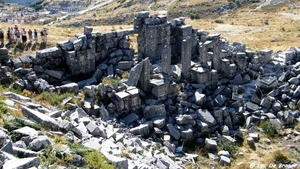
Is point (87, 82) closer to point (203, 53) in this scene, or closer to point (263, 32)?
point (203, 53)

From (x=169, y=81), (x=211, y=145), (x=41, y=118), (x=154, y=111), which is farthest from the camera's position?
(x=169, y=81)

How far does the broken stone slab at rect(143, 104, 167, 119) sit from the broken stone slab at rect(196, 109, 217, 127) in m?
1.76

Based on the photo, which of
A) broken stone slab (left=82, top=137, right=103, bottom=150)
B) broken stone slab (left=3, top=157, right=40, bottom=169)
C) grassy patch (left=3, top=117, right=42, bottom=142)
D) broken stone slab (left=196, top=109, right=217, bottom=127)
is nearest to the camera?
broken stone slab (left=3, top=157, right=40, bottom=169)

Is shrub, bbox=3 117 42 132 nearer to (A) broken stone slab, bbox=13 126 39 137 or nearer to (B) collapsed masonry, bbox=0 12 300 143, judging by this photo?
(A) broken stone slab, bbox=13 126 39 137

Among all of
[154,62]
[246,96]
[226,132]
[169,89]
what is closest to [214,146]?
[226,132]

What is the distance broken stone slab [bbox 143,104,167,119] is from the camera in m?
18.9

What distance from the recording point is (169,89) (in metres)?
19.9

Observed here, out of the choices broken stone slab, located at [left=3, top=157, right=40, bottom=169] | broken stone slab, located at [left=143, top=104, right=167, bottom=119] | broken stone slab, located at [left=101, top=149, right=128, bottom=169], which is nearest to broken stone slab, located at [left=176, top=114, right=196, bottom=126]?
broken stone slab, located at [left=143, top=104, right=167, bottom=119]

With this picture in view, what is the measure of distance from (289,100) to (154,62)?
7783 millimetres

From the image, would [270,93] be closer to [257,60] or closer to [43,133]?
[257,60]

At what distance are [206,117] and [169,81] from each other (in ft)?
8.41

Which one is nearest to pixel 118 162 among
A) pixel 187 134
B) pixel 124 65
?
pixel 187 134

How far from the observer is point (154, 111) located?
18.9 meters

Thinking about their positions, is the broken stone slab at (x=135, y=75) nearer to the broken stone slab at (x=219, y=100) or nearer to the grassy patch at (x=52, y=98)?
the grassy patch at (x=52, y=98)
